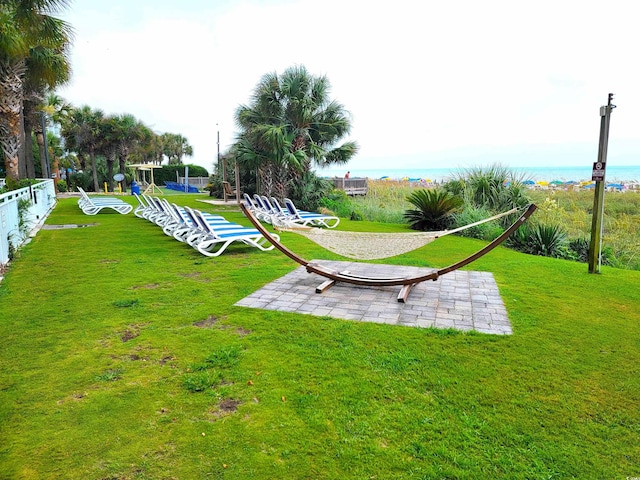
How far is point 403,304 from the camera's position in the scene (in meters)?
4.59

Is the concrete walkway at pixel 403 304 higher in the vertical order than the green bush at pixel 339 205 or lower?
Answer: lower

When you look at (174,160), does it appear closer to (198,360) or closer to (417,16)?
(417,16)

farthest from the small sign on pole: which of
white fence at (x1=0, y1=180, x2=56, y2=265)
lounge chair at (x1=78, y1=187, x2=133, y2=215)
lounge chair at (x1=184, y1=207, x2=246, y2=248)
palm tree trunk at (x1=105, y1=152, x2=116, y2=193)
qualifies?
palm tree trunk at (x1=105, y1=152, x2=116, y2=193)

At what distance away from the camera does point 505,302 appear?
4.73 m

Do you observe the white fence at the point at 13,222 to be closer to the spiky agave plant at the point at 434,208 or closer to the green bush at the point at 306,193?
the green bush at the point at 306,193

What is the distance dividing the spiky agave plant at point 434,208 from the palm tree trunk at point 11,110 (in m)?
14.9

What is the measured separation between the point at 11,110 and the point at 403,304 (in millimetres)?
17643

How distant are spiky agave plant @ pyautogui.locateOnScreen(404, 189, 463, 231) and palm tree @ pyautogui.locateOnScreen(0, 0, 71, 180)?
9.88m

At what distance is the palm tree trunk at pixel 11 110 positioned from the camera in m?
15.2

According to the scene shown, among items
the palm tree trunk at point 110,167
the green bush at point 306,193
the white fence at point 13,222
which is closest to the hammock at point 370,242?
the white fence at point 13,222

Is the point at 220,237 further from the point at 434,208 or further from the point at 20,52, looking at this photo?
the point at 20,52

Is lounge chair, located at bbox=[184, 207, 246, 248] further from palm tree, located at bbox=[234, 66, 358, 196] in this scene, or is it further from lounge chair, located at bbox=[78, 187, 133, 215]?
lounge chair, located at bbox=[78, 187, 133, 215]

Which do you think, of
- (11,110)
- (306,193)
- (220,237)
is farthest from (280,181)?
(11,110)

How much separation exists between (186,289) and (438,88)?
1655 cm
